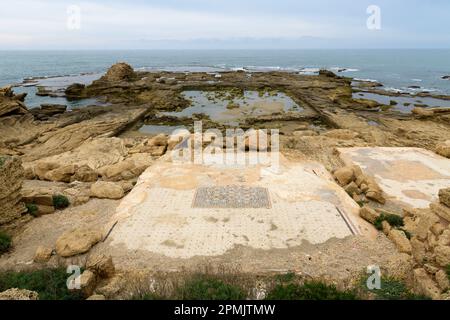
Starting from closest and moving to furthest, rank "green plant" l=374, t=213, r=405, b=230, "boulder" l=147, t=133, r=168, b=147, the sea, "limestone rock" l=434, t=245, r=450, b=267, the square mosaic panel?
"limestone rock" l=434, t=245, r=450, b=267
"green plant" l=374, t=213, r=405, b=230
the square mosaic panel
"boulder" l=147, t=133, r=168, b=147
the sea

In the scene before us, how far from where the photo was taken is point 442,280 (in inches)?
229

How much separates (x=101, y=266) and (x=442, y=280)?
598 cm

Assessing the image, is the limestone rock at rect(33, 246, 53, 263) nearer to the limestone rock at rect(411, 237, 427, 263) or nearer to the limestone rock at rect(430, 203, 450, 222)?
the limestone rock at rect(411, 237, 427, 263)

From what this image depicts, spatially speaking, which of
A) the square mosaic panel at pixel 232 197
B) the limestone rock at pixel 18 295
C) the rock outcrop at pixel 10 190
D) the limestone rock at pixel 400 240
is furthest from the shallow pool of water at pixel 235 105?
the limestone rock at pixel 18 295

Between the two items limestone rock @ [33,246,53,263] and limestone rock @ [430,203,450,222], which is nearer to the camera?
limestone rock @ [430,203,450,222]

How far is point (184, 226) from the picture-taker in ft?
27.3

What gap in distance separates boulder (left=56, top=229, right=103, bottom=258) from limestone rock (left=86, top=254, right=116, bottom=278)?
3.31 ft

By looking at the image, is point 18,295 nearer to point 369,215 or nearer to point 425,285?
point 425,285

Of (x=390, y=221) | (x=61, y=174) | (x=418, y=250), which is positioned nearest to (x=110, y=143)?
(x=61, y=174)

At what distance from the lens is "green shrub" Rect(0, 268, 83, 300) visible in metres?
5.59

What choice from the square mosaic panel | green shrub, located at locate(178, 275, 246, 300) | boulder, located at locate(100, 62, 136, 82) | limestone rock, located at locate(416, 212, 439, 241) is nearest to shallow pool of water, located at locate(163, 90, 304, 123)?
boulder, located at locate(100, 62, 136, 82)

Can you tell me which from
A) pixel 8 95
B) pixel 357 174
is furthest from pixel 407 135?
pixel 8 95

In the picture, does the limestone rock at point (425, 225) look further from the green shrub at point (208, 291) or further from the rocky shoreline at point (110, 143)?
the green shrub at point (208, 291)
